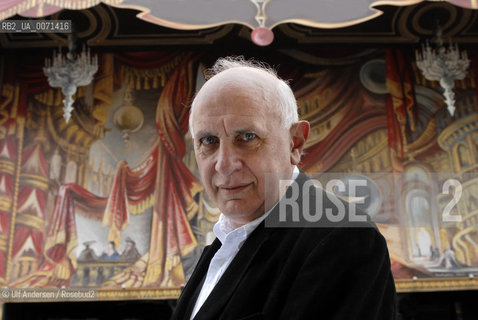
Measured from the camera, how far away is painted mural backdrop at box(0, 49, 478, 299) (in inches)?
292

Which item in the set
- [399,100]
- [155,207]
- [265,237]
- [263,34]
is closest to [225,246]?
[265,237]

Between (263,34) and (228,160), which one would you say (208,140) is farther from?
(263,34)

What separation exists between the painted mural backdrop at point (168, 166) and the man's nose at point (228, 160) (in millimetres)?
6273

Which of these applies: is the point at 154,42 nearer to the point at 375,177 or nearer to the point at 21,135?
the point at 21,135

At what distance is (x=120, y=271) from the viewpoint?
7.38 meters

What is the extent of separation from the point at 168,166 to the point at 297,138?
6.56 metres

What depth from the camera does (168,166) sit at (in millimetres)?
8000

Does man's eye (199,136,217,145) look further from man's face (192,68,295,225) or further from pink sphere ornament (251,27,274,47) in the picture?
pink sphere ornament (251,27,274,47)

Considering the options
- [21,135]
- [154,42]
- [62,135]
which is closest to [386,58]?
[154,42]

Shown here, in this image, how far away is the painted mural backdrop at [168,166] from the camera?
7.41 metres

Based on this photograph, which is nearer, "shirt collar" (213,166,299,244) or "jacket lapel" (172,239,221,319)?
"shirt collar" (213,166,299,244)

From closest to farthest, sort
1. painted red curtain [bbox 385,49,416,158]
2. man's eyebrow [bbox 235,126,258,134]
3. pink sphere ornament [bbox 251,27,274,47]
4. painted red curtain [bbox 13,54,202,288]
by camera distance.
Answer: man's eyebrow [bbox 235,126,258,134] < pink sphere ornament [bbox 251,27,274,47] < painted red curtain [bbox 13,54,202,288] < painted red curtain [bbox 385,49,416,158]

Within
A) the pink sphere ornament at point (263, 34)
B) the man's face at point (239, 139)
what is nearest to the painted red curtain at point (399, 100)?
the pink sphere ornament at point (263, 34)

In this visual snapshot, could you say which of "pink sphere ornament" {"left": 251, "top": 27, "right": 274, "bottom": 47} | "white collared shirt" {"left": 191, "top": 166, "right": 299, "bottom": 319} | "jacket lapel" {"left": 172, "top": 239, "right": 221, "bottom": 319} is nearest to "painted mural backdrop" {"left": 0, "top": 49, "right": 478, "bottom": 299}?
"pink sphere ornament" {"left": 251, "top": 27, "right": 274, "bottom": 47}
